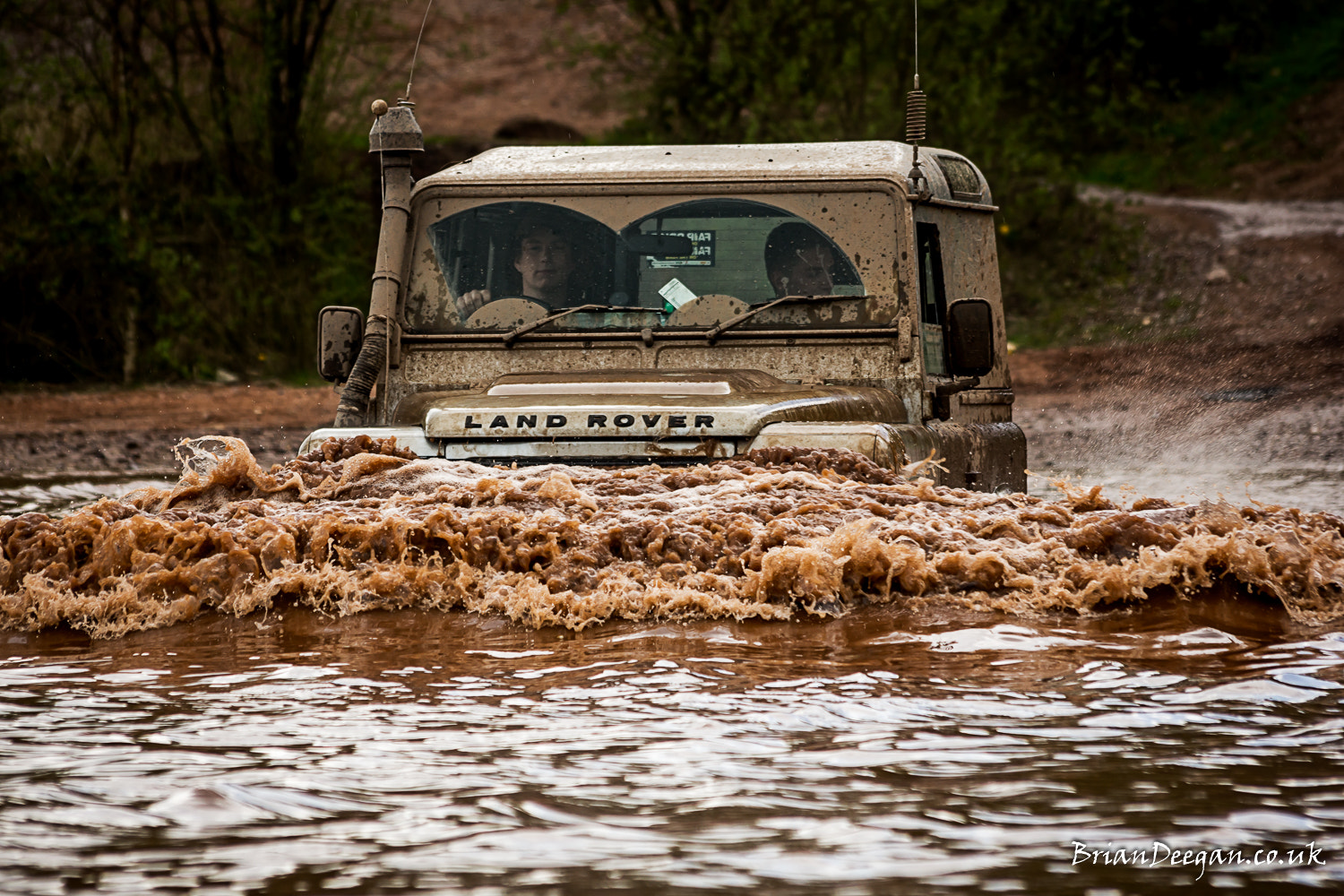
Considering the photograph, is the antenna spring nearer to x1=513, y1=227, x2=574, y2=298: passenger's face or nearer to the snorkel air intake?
x1=513, y1=227, x2=574, y2=298: passenger's face

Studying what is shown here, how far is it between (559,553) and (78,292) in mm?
15543

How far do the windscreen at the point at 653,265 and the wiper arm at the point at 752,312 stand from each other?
0.02 meters

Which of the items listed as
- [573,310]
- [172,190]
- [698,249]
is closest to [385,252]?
[573,310]

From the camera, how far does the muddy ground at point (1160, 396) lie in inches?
514

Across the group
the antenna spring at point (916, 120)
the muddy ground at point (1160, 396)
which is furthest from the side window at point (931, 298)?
the muddy ground at point (1160, 396)

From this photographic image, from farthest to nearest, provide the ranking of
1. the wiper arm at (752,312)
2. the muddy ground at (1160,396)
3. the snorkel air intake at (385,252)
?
the muddy ground at (1160,396)
the snorkel air intake at (385,252)
the wiper arm at (752,312)

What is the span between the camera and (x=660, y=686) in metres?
4.09

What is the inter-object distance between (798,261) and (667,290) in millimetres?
523

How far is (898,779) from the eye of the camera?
10.7 feet

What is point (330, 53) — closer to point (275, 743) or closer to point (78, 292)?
point (78, 292)

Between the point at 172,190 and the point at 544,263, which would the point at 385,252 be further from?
the point at 172,190

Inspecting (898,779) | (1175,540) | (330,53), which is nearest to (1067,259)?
(330,53)

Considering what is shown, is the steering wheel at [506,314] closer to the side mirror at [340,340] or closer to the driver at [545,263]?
the driver at [545,263]

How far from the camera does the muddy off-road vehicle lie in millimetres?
6273
